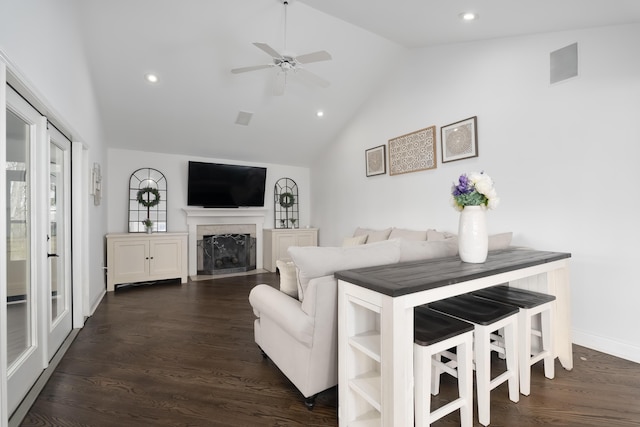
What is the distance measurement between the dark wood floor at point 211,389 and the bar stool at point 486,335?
155 mm

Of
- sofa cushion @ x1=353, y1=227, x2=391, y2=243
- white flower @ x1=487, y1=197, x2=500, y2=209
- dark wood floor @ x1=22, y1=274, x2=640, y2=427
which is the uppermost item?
white flower @ x1=487, y1=197, x2=500, y2=209

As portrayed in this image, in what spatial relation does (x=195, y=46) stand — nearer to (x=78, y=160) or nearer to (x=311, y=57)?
(x=311, y=57)

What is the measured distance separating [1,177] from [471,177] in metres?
2.61

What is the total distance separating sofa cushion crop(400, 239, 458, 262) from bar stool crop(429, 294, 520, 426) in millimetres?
324

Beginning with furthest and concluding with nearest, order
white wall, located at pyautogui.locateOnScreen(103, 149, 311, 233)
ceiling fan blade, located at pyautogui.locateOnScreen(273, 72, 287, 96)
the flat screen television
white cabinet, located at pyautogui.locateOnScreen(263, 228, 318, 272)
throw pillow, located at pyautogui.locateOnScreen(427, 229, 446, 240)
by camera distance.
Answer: white cabinet, located at pyautogui.locateOnScreen(263, 228, 318, 272), the flat screen television, white wall, located at pyautogui.locateOnScreen(103, 149, 311, 233), throw pillow, located at pyautogui.locateOnScreen(427, 229, 446, 240), ceiling fan blade, located at pyautogui.locateOnScreen(273, 72, 287, 96)

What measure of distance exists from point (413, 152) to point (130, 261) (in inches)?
182

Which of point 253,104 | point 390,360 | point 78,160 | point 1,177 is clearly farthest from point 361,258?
point 253,104

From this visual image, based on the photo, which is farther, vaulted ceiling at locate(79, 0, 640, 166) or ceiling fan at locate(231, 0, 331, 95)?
ceiling fan at locate(231, 0, 331, 95)

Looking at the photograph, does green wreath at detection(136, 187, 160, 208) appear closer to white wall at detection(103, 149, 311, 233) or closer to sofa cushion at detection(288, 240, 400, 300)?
white wall at detection(103, 149, 311, 233)

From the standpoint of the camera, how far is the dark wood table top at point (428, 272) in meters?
1.32

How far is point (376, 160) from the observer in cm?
484

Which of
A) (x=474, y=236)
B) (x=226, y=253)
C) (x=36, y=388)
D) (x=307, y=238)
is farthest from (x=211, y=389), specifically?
(x=307, y=238)

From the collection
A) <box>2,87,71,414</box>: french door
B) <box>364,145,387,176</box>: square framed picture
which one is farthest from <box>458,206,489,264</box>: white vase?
<box>364,145,387,176</box>: square framed picture

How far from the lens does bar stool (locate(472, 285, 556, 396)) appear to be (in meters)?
1.84
